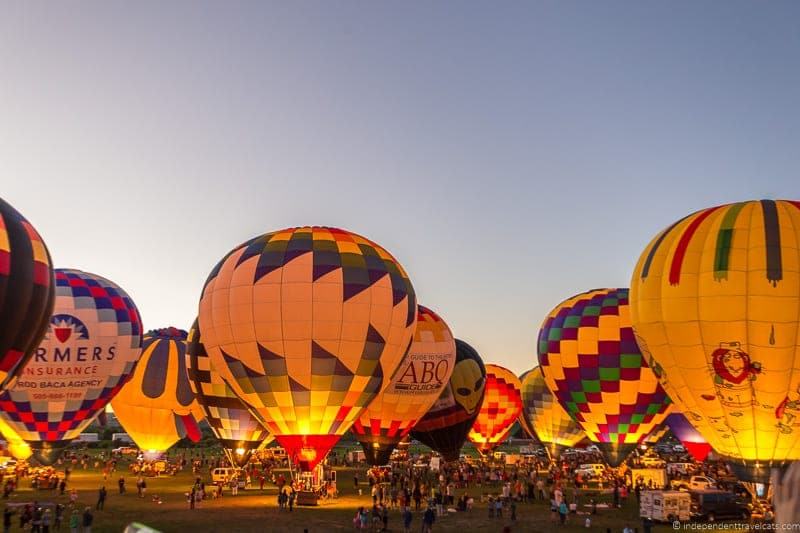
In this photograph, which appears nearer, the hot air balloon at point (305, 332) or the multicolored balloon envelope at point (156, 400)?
the hot air balloon at point (305, 332)

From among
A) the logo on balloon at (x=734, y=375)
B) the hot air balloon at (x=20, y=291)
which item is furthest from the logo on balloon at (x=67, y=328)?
the logo on balloon at (x=734, y=375)

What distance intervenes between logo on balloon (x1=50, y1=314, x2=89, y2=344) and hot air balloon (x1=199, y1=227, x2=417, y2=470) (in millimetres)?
7698

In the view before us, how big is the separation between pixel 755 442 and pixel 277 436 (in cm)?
1203

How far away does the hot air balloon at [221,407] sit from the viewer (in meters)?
26.5

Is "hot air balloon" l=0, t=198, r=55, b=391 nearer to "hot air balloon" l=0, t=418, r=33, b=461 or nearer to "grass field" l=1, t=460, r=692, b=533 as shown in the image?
"grass field" l=1, t=460, r=692, b=533

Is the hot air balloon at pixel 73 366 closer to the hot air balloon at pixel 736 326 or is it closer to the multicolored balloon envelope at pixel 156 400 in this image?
the multicolored balloon envelope at pixel 156 400

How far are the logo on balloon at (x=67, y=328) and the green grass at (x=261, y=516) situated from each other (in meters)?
5.35

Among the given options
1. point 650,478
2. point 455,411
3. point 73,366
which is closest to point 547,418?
point 455,411

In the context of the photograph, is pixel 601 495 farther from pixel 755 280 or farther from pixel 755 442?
pixel 755 280

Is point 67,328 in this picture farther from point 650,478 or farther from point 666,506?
point 650,478

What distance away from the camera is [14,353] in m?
14.9

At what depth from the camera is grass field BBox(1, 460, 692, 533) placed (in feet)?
55.5

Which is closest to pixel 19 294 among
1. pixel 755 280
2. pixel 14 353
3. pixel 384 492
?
pixel 14 353

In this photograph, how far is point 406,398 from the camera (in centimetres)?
2548
